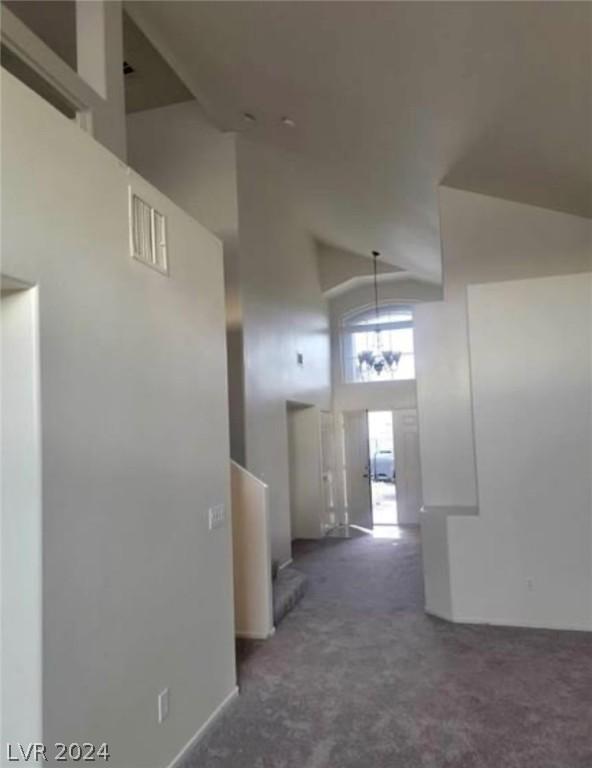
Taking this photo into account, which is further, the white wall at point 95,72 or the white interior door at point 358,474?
the white interior door at point 358,474

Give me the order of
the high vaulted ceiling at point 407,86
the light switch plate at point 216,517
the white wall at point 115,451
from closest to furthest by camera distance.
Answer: the white wall at point 115,451 → the high vaulted ceiling at point 407,86 → the light switch plate at point 216,517

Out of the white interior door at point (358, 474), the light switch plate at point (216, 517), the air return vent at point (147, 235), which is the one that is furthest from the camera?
the white interior door at point (358, 474)

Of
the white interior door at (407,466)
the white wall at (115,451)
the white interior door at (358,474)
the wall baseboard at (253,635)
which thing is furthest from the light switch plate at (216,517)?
the white interior door at (407,466)

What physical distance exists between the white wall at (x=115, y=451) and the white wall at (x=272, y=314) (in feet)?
8.89

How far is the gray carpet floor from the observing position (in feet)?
9.00

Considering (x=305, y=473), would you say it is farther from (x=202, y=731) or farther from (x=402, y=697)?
(x=202, y=731)

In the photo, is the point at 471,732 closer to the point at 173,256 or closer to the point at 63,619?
the point at 63,619

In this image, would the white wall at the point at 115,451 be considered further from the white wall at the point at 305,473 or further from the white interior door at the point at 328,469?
the white interior door at the point at 328,469

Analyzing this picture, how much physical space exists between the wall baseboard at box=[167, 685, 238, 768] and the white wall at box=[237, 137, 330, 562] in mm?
2610

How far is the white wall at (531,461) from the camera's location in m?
4.32

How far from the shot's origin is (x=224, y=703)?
320 centimetres

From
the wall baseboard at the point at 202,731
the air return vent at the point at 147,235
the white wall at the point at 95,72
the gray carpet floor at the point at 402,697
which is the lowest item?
the gray carpet floor at the point at 402,697

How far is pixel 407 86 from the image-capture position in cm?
368

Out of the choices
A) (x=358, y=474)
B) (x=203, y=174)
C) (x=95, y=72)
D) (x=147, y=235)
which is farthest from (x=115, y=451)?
(x=358, y=474)
